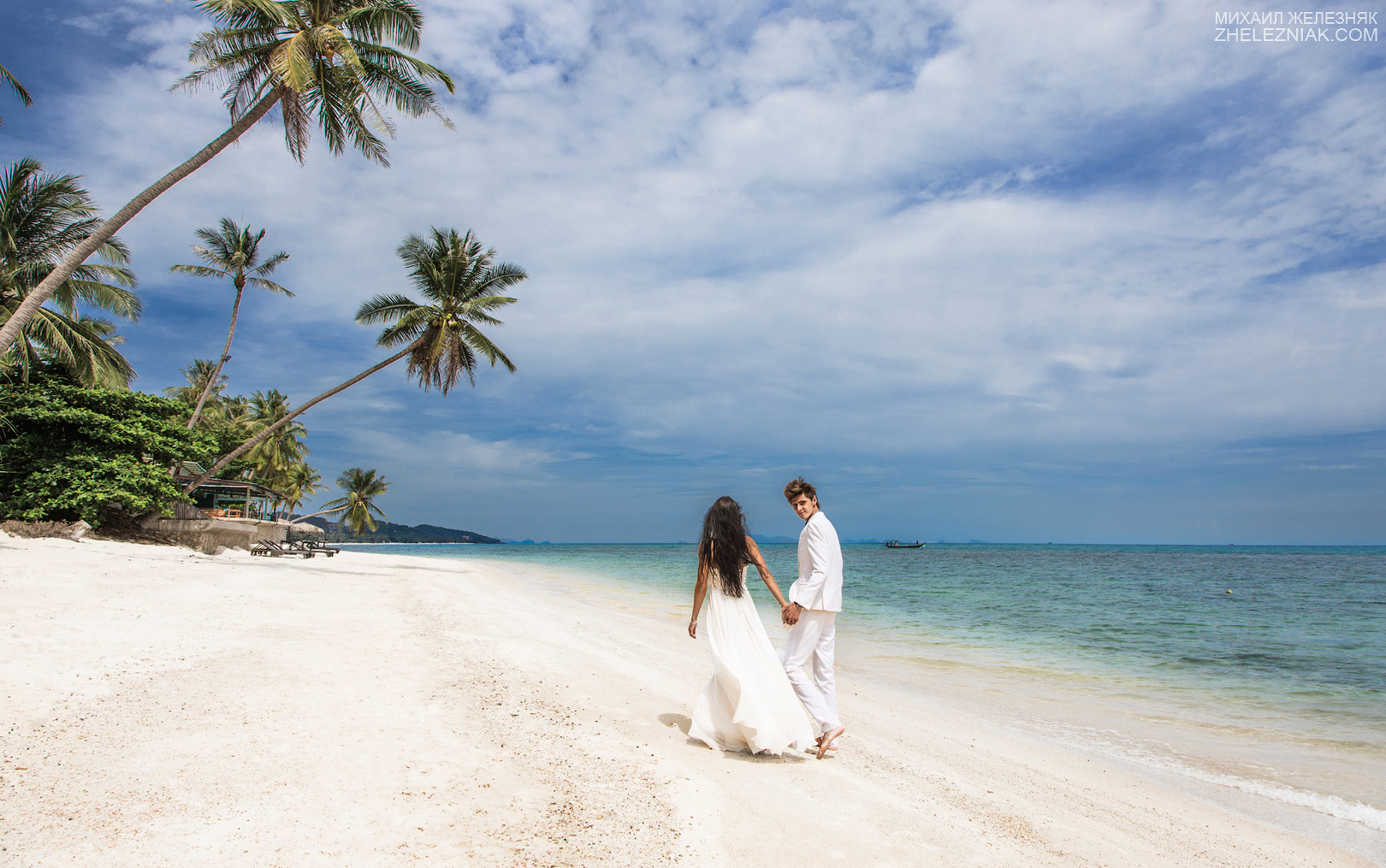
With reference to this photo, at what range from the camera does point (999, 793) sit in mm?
4785

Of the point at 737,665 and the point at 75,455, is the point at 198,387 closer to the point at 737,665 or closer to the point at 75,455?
the point at 75,455

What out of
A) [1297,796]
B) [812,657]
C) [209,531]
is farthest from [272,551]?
[1297,796]

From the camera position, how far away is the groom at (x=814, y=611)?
4742mm

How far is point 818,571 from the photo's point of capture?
4.73 meters

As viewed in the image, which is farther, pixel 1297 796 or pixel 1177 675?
pixel 1177 675

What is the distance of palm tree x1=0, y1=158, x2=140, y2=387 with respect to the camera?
55.5 ft

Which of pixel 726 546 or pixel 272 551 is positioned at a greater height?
pixel 726 546

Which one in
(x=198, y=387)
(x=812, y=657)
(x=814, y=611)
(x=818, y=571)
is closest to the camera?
(x=818, y=571)

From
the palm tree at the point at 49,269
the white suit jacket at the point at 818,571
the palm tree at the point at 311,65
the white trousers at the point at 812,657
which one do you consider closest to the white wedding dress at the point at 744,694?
the white trousers at the point at 812,657

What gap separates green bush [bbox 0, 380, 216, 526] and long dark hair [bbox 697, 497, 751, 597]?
2019 centimetres

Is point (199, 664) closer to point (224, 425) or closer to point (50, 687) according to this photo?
point (50, 687)

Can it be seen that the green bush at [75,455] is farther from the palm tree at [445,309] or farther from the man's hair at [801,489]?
the man's hair at [801,489]

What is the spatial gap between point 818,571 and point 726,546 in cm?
70

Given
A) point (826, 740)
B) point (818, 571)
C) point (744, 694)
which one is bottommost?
point (826, 740)
